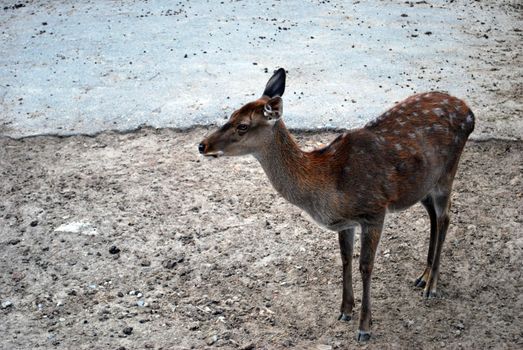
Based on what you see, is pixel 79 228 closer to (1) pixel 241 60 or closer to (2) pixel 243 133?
(2) pixel 243 133

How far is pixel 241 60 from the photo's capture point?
8.88 m

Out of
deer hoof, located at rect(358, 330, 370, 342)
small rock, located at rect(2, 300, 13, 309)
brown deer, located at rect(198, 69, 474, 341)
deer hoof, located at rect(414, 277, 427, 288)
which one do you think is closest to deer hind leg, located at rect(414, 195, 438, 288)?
deer hoof, located at rect(414, 277, 427, 288)

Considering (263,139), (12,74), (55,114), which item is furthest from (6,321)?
(12,74)

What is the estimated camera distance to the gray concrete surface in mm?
7762

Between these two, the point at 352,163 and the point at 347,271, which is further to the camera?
the point at 347,271

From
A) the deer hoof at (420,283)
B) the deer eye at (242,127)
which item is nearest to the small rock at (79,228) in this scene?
the deer eye at (242,127)

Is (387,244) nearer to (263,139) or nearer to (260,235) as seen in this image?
(260,235)

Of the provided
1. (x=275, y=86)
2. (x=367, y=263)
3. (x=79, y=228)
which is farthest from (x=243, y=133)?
(x=79, y=228)

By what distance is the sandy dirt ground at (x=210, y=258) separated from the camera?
4953 mm

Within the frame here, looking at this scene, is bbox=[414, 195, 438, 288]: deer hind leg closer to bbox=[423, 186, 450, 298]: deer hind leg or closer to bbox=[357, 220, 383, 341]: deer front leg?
bbox=[423, 186, 450, 298]: deer hind leg

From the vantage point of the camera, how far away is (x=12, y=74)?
8.80 metres

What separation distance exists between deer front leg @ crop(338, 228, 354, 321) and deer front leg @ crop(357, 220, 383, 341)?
196 mm

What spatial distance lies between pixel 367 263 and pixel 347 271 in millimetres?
271

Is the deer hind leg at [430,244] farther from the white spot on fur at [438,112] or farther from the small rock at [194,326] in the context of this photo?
the small rock at [194,326]
